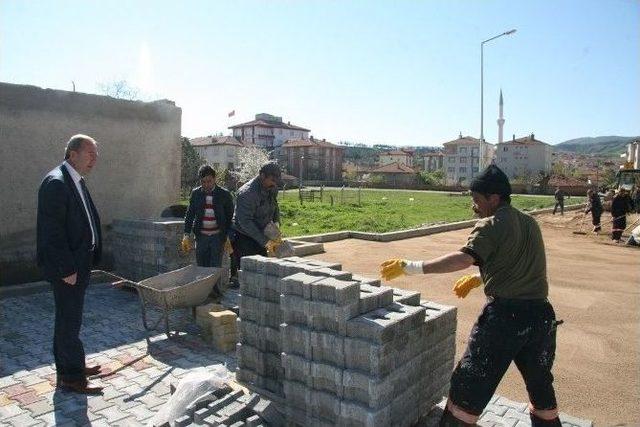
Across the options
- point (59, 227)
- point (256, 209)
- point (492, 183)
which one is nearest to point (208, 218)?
point (256, 209)

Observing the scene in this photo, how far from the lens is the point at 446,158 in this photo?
351ft

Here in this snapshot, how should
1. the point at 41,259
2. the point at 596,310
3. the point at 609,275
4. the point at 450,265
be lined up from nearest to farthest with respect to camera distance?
the point at 450,265, the point at 41,259, the point at 596,310, the point at 609,275

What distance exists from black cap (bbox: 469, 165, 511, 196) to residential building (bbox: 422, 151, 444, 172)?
12506cm

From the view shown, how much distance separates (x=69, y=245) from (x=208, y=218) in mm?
2785

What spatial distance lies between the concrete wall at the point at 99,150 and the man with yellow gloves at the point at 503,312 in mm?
7407

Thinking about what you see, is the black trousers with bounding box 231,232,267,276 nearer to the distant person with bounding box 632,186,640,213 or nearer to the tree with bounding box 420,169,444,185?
the distant person with bounding box 632,186,640,213

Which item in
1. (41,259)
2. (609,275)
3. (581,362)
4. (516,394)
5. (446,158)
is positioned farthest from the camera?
(446,158)

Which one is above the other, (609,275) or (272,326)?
(272,326)

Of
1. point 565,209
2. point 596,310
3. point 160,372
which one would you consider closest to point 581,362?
point 596,310

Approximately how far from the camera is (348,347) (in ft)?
10.3

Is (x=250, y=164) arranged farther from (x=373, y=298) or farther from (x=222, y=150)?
(x=373, y=298)

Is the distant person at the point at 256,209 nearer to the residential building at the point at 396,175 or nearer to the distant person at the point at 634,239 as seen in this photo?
the distant person at the point at 634,239

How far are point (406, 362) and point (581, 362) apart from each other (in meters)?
3.09

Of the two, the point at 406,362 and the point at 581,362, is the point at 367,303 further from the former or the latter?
the point at 581,362
